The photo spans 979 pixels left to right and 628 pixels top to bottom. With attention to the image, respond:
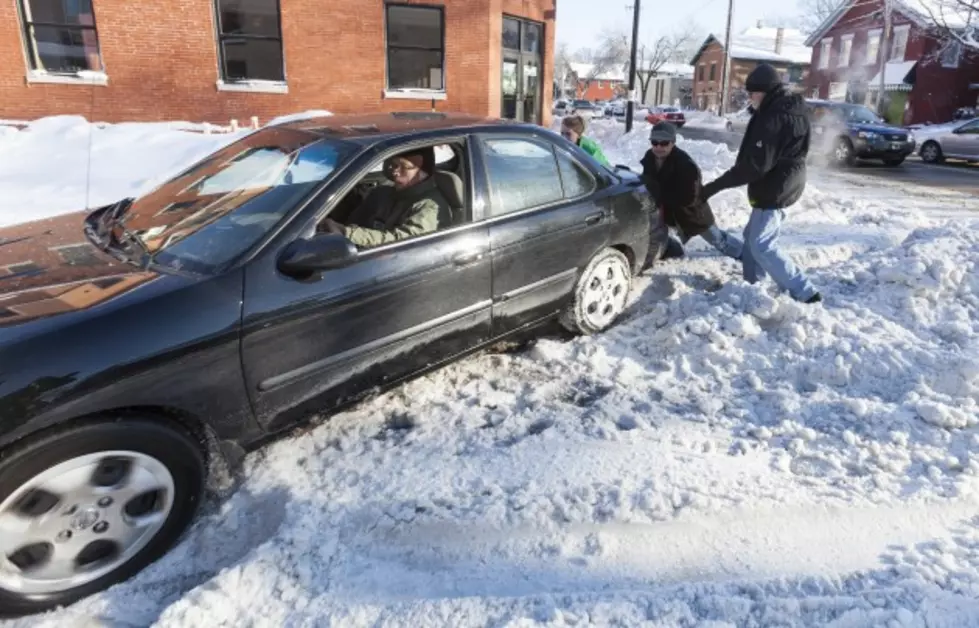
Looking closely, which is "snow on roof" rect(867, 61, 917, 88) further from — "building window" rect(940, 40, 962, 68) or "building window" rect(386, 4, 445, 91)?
"building window" rect(386, 4, 445, 91)

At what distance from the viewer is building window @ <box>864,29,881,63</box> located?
35062 mm

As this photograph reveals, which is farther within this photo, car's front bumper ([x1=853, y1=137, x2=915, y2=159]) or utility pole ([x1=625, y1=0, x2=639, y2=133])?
utility pole ([x1=625, y1=0, x2=639, y2=133])

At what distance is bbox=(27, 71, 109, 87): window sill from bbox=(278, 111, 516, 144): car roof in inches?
427

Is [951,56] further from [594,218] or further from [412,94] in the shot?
[594,218]

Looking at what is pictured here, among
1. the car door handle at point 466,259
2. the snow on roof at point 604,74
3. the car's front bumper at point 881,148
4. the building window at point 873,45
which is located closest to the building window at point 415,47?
the car's front bumper at point 881,148

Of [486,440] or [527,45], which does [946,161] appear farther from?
[486,440]

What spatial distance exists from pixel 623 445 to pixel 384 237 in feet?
5.03

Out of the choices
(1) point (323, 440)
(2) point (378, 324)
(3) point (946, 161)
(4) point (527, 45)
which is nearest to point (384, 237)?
(2) point (378, 324)

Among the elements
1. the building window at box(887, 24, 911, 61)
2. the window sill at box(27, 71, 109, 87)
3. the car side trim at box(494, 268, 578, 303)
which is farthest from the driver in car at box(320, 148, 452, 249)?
the building window at box(887, 24, 911, 61)

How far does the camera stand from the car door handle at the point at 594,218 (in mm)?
4062

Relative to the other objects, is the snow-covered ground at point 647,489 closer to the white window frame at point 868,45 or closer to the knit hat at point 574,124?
the knit hat at point 574,124

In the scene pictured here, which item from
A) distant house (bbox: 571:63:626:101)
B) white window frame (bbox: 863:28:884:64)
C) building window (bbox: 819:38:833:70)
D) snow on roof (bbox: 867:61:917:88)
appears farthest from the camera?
distant house (bbox: 571:63:626:101)

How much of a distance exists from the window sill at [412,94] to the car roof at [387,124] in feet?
34.9

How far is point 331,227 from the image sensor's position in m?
3.05
